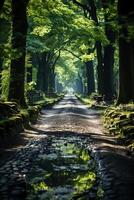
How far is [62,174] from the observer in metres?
8.81

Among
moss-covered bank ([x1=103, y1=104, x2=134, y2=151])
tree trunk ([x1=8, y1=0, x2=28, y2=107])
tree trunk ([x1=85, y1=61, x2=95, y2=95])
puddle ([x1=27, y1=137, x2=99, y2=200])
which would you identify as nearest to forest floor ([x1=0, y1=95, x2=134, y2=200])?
puddle ([x1=27, y1=137, x2=99, y2=200])

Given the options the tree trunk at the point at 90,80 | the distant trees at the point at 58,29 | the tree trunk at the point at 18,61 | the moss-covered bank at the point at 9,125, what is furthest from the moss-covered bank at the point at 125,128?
the tree trunk at the point at 90,80

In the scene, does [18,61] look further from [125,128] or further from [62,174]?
[62,174]

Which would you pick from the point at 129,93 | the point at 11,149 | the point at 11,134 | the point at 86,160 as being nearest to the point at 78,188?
the point at 86,160

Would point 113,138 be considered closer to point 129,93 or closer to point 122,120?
point 122,120

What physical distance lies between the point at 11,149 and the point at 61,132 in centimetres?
506

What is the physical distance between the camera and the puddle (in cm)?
721

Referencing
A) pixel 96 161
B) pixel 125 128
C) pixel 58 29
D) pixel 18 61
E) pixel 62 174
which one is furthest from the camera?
pixel 58 29

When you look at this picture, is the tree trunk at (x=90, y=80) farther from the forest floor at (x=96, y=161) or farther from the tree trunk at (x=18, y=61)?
the forest floor at (x=96, y=161)

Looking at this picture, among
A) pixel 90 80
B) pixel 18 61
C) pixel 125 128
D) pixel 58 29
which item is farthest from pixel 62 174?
pixel 90 80

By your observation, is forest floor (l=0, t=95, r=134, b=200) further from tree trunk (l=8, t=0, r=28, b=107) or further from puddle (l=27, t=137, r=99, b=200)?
tree trunk (l=8, t=0, r=28, b=107)

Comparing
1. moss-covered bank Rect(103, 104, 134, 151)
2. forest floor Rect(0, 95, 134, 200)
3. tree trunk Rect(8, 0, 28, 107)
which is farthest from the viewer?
tree trunk Rect(8, 0, 28, 107)

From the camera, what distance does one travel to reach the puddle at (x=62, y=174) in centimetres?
721

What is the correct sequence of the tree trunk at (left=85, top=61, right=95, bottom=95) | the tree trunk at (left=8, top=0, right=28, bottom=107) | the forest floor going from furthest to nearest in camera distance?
the tree trunk at (left=85, top=61, right=95, bottom=95), the tree trunk at (left=8, top=0, right=28, bottom=107), the forest floor
